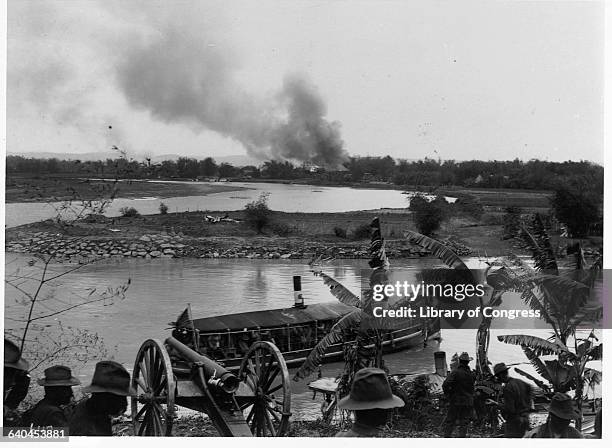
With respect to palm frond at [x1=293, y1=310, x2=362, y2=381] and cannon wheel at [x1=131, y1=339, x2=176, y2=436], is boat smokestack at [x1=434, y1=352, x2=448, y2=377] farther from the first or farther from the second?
cannon wheel at [x1=131, y1=339, x2=176, y2=436]

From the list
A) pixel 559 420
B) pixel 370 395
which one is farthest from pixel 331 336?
pixel 370 395

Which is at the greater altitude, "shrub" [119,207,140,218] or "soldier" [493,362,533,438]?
"shrub" [119,207,140,218]

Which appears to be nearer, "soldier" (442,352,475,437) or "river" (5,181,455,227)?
"soldier" (442,352,475,437)

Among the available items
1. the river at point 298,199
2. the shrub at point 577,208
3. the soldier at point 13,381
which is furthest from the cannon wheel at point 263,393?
the shrub at point 577,208

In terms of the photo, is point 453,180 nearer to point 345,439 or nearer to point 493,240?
point 493,240

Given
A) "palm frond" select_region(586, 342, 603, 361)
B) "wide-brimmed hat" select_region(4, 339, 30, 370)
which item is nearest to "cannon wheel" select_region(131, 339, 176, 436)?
"wide-brimmed hat" select_region(4, 339, 30, 370)

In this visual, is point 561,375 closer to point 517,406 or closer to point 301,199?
point 517,406

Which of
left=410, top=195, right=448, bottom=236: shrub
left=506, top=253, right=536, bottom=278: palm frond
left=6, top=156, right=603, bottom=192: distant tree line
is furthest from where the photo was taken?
left=410, top=195, right=448, bottom=236: shrub
